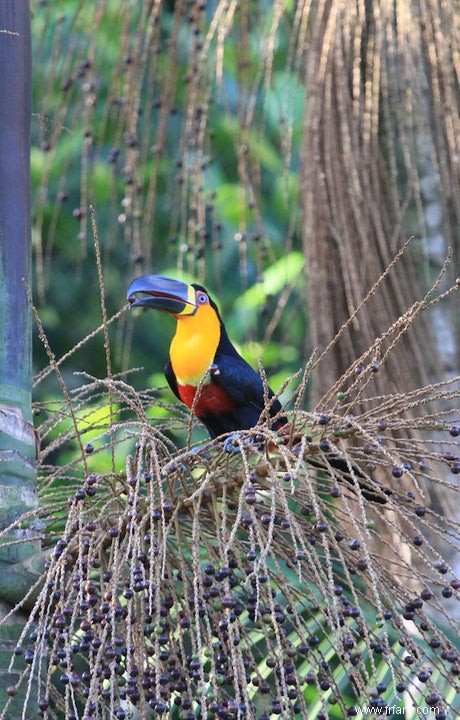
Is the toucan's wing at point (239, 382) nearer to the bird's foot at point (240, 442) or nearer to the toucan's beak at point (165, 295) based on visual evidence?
the toucan's beak at point (165, 295)

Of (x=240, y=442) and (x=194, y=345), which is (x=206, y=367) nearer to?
(x=194, y=345)

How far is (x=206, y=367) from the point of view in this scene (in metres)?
2.73

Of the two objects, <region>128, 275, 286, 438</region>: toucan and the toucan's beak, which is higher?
the toucan's beak

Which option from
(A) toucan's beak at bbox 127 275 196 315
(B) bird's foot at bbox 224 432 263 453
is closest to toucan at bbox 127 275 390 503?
(A) toucan's beak at bbox 127 275 196 315

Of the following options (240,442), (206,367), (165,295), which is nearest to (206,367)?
(206,367)

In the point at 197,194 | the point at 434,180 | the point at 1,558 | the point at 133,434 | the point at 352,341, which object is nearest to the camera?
the point at 133,434

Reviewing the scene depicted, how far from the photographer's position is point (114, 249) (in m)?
5.30

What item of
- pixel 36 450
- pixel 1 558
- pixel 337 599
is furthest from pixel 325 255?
pixel 337 599

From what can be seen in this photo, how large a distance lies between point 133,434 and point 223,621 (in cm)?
33

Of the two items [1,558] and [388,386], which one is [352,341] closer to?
[388,386]

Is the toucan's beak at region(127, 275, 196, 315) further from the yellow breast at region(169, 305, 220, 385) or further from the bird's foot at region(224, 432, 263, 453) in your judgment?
the bird's foot at region(224, 432, 263, 453)

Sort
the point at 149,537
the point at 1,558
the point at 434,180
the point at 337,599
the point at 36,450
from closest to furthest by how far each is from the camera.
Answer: the point at 337,599 < the point at 149,537 < the point at 1,558 < the point at 36,450 < the point at 434,180

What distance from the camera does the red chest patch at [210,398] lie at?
2764mm

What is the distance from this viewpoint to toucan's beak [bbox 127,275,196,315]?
101 inches
